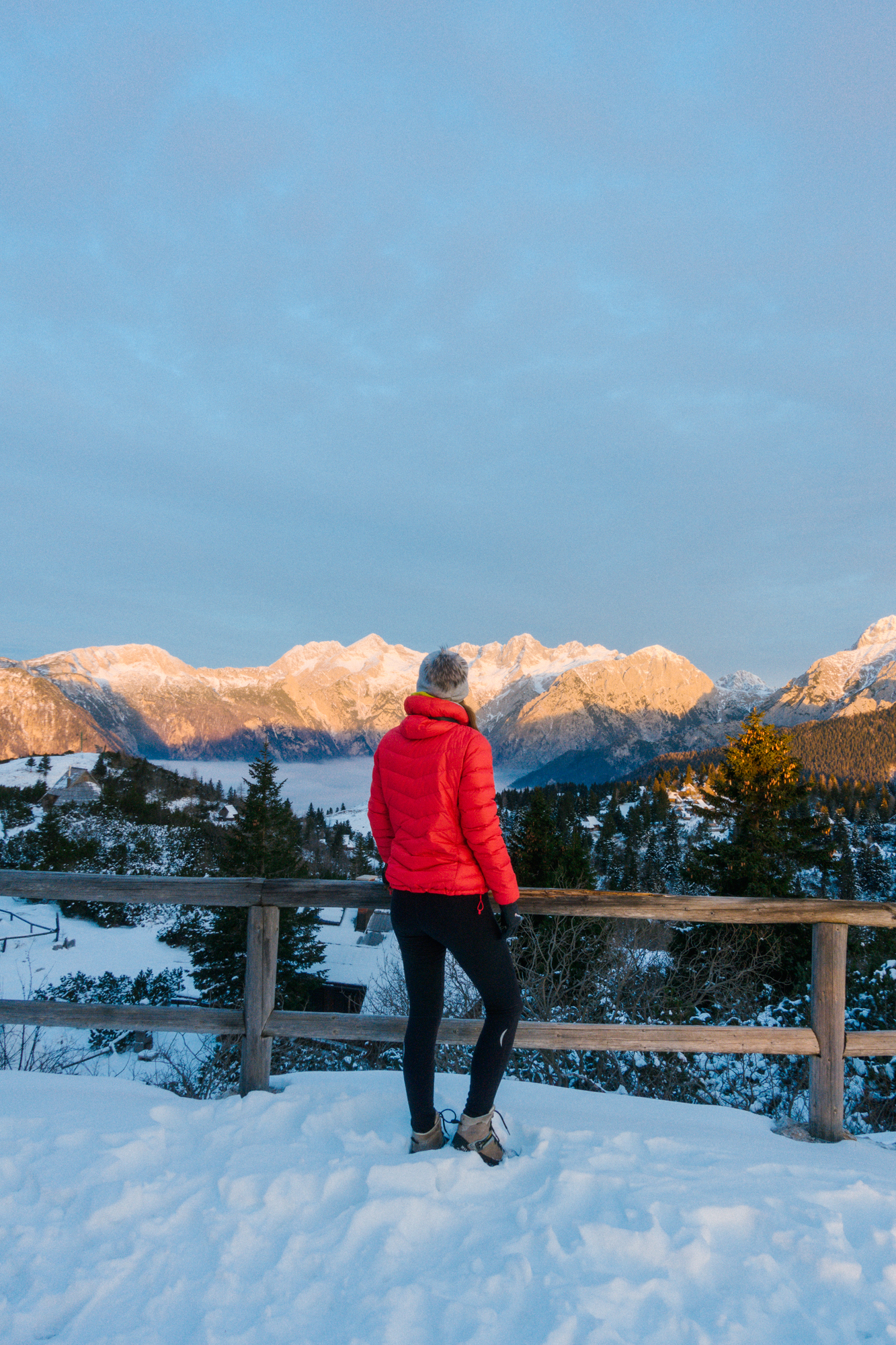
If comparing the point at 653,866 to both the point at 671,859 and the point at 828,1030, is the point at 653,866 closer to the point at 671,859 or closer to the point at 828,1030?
the point at 671,859

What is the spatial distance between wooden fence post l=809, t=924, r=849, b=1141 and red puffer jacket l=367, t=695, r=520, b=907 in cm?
190

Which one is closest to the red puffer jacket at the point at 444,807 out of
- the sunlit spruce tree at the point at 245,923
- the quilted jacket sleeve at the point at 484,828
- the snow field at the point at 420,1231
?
the quilted jacket sleeve at the point at 484,828

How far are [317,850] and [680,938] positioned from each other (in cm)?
7269

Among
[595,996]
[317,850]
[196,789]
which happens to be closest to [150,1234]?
[595,996]

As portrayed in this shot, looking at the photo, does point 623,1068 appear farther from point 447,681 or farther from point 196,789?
point 196,789

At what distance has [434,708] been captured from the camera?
3078 mm

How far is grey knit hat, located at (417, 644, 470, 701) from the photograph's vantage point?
315cm

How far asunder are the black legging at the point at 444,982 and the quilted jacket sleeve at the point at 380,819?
0.27 meters

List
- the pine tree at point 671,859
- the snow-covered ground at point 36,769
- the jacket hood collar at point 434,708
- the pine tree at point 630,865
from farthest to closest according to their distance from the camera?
the snow-covered ground at point 36,769
the pine tree at point 671,859
the pine tree at point 630,865
the jacket hood collar at point 434,708

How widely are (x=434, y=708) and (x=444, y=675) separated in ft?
0.57

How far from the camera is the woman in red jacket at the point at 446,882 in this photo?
299cm

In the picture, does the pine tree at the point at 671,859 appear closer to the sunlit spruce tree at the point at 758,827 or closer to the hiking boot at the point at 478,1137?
the sunlit spruce tree at the point at 758,827

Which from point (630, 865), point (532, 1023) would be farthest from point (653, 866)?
point (532, 1023)

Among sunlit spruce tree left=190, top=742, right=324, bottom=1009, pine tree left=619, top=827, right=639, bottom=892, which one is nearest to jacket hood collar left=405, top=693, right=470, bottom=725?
sunlit spruce tree left=190, top=742, right=324, bottom=1009
